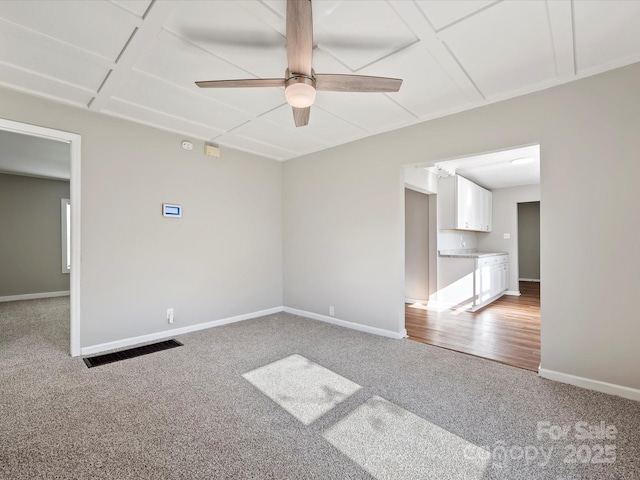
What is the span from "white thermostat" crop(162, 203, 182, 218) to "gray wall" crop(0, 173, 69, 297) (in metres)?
4.67

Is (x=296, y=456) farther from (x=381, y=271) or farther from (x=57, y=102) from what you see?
(x=57, y=102)

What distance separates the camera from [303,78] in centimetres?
182

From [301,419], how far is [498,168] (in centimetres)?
515

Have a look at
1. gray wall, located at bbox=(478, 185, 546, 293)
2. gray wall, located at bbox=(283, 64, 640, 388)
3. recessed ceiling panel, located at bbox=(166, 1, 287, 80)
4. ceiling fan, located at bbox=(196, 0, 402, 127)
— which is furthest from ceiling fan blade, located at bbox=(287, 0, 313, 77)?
gray wall, located at bbox=(478, 185, 546, 293)

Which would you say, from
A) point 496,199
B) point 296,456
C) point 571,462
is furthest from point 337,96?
point 496,199

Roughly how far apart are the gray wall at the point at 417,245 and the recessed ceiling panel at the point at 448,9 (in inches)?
158

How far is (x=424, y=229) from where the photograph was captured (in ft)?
19.3

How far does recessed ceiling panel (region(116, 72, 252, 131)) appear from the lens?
8.66 ft

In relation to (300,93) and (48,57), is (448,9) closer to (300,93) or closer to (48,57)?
(300,93)

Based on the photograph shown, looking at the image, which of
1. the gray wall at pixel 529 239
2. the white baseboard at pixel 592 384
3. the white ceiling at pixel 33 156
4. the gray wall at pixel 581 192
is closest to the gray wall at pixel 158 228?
the white ceiling at pixel 33 156

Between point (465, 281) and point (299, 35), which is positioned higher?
point (299, 35)

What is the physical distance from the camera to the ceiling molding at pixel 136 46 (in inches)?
70.2

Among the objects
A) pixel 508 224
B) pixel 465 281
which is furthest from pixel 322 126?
pixel 508 224

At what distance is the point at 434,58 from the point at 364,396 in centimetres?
266
